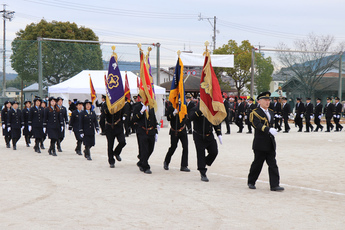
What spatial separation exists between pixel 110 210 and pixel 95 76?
2111 centimetres

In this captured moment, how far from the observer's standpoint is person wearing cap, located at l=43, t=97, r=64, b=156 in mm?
13735

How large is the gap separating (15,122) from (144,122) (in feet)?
22.8

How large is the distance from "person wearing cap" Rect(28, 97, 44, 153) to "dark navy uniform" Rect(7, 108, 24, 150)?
66 centimetres

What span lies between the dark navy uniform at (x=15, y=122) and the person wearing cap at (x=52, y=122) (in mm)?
1827

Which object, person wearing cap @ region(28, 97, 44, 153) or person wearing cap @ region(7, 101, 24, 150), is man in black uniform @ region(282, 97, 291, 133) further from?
person wearing cap @ region(7, 101, 24, 150)

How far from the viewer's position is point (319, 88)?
50.4 meters

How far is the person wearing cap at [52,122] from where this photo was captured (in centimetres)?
1374

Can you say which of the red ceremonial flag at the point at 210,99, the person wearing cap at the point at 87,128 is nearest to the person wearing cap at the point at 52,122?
the person wearing cap at the point at 87,128

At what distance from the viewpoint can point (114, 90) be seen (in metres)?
11.8

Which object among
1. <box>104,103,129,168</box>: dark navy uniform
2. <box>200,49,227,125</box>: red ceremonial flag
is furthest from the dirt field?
<box>200,49,227,125</box>: red ceremonial flag

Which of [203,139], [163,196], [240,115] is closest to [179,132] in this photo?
[203,139]

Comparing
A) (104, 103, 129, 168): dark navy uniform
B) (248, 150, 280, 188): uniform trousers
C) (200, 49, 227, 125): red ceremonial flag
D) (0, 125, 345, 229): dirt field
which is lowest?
(0, 125, 345, 229): dirt field

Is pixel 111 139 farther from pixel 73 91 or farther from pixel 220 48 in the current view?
pixel 220 48

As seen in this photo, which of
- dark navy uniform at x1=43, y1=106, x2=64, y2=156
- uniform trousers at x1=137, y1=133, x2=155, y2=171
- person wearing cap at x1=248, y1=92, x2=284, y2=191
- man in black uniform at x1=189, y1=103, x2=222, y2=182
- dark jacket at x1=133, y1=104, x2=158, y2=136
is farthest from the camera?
dark navy uniform at x1=43, y1=106, x2=64, y2=156
